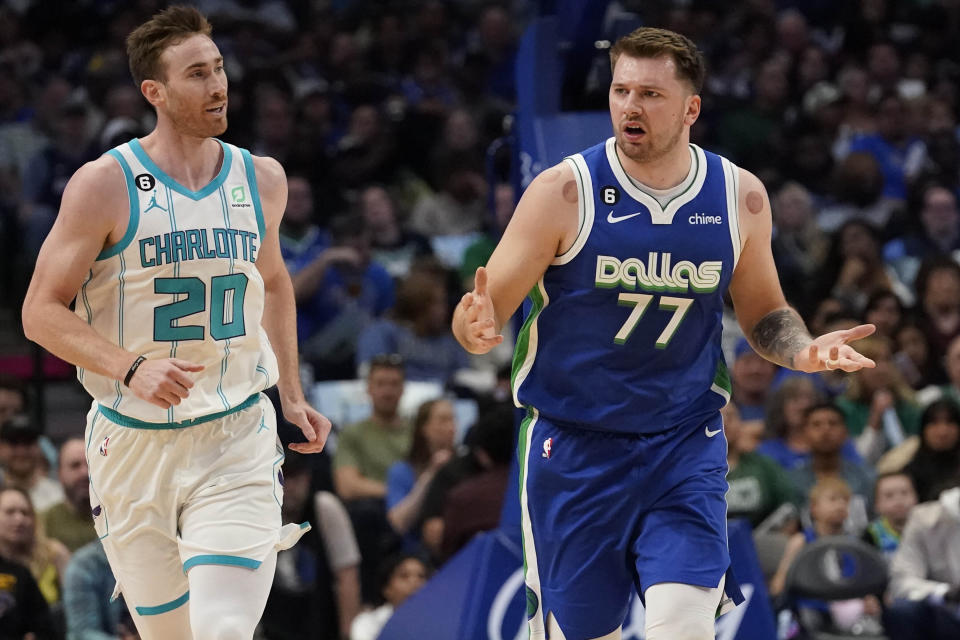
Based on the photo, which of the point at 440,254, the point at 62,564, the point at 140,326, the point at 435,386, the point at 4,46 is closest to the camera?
the point at 140,326

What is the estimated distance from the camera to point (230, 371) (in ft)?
16.1

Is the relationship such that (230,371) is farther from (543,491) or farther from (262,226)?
(543,491)

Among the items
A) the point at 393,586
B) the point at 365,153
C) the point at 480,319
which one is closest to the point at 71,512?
the point at 393,586

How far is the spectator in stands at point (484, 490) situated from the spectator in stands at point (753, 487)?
131 cm

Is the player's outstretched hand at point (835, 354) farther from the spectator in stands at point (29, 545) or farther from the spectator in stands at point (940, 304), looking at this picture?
the spectator in stands at point (940, 304)

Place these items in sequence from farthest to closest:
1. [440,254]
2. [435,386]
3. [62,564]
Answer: [440,254] → [435,386] → [62,564]

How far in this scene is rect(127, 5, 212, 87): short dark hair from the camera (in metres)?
4.89

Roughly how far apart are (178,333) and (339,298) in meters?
6.25

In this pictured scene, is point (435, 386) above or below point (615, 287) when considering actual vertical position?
below

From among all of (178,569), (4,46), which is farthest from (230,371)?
(4,46)

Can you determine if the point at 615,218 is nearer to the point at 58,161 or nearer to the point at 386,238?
the point at 386,238

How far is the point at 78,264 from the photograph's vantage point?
469 cm

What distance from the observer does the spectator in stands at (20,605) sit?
23.9 feet

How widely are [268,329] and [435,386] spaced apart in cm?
523
